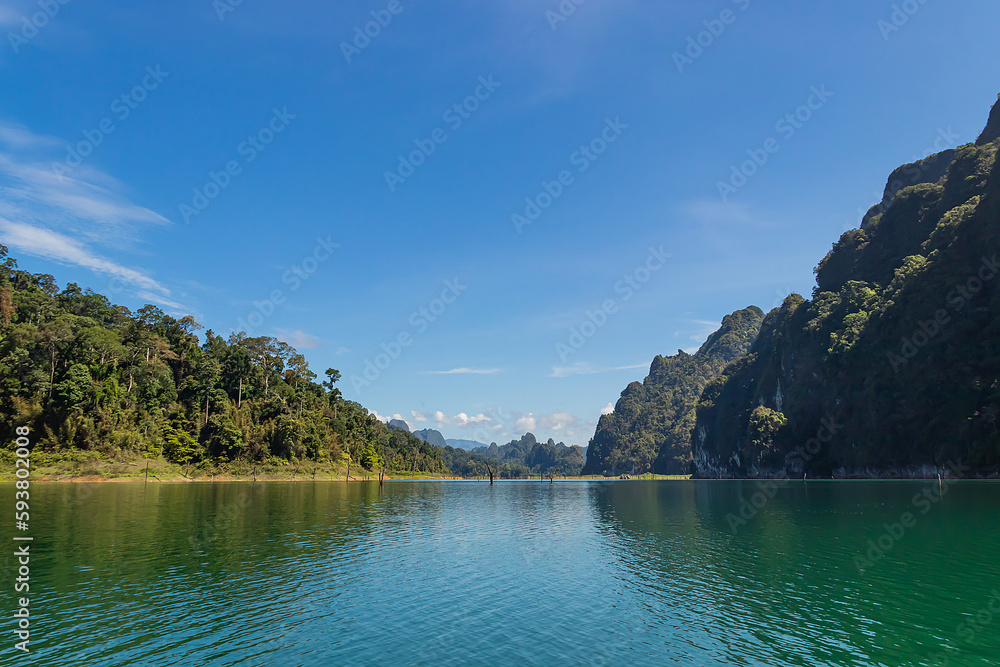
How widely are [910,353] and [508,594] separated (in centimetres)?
14214

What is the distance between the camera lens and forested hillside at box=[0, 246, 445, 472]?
105188mm

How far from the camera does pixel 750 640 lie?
65.1ft

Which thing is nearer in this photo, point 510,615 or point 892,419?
point 510,615

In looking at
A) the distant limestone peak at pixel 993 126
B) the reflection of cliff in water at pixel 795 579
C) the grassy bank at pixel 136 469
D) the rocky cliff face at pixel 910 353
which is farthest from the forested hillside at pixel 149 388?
the distant limestone peak at pixel 993 126

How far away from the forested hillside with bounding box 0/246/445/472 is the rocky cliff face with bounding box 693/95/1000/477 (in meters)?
152

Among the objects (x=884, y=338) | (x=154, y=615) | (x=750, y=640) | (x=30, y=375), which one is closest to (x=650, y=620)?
(x=750, y=640)

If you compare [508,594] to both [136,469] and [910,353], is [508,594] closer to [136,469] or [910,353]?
[136,469]

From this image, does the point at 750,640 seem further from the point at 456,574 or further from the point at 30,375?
the point at 30,375

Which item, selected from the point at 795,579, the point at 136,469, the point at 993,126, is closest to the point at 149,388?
the point at 136,469

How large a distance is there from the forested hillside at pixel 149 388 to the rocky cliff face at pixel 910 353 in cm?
15221

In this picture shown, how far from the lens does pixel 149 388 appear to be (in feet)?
422

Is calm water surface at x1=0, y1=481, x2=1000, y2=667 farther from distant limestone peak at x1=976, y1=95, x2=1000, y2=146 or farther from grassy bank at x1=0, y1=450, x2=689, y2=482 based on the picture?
distant limestone peak at x1=976, y1=95, x2=1000, y2=146

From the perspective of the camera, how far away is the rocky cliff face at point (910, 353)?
366 feet

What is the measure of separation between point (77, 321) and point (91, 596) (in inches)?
4890
